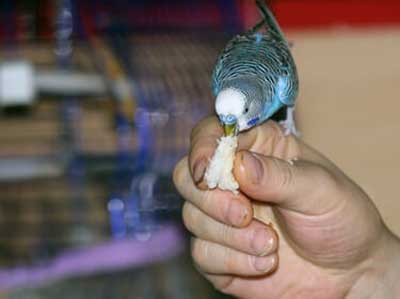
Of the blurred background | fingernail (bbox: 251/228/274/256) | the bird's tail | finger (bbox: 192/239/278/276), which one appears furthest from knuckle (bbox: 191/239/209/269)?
the blurred background

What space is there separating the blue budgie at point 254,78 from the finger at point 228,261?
15cm

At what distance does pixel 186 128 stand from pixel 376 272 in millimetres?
540

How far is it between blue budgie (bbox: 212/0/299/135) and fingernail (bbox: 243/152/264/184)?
0.9 inches

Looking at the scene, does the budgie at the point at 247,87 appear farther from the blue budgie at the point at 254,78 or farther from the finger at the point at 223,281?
the finger at the point at 223,281

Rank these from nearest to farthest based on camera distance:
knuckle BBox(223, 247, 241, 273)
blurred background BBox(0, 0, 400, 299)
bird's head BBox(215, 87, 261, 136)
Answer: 1. bird's head BBox(215, 87, 261, 136)
2. knuckle BBox(223, 247, 241, 273)
3. blurred background BBox(0, 0, 400, 299)

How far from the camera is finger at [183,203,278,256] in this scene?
878 mm

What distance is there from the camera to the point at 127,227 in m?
1.46

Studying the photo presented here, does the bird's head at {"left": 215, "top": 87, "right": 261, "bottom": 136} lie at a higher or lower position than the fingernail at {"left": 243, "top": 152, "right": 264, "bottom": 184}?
higher

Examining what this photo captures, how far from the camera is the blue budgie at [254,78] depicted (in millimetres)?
752

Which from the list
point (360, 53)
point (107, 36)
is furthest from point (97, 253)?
point (360, 53)

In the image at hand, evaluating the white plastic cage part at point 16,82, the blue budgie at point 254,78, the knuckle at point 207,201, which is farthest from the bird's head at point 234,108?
the white plastic cage part at point 16,82

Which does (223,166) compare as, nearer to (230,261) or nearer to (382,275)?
(230,261)

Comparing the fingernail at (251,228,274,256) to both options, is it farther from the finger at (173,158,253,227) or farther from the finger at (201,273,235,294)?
the finger at (201,273,235,294)

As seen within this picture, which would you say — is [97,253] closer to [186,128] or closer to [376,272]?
[186,128]
